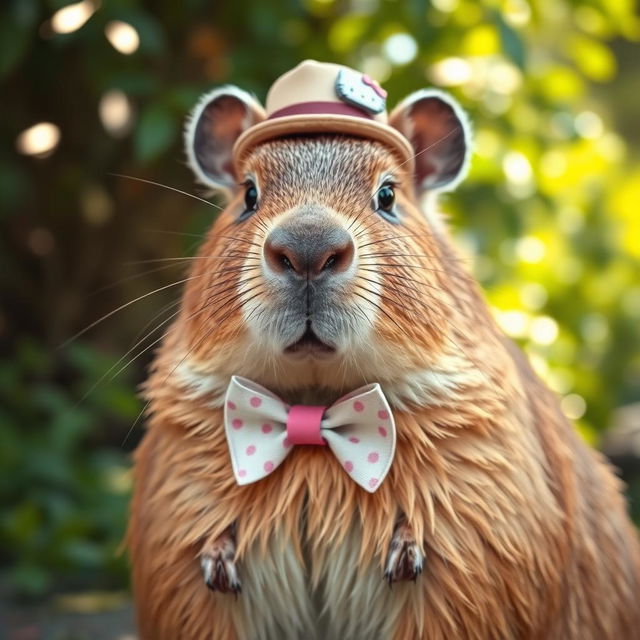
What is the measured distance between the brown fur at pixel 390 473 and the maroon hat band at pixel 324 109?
0.24 ft

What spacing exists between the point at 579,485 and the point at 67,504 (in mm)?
2375

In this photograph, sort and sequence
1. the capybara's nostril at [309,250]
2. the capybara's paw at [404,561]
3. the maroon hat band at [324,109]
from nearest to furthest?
the capybara's nostril at [309,250], the capybara's paw at [404,561], the maroon hat band at [324,109]

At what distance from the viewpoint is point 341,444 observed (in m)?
2.30

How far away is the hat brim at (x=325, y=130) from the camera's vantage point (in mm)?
2336

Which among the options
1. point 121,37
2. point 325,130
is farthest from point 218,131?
point 121,37

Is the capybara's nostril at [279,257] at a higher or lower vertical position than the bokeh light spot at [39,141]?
lower

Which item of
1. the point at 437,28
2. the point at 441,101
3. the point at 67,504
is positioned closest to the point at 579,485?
the point at 441,101

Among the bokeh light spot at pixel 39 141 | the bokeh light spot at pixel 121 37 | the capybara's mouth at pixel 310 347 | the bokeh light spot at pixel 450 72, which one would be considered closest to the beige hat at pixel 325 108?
the capybara's mouth at pixel 310 347

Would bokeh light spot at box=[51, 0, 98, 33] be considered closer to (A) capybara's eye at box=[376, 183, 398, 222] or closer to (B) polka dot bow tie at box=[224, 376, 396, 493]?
(A) capybara's eye at box=[376, 183, 398, 222]

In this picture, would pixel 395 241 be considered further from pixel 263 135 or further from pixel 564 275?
pixel 564 275

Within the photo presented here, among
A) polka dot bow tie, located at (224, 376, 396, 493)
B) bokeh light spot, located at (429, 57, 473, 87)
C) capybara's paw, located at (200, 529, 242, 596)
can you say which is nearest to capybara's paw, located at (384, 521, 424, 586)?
polka dot bow tie, located at (224, 376, 396, 493)

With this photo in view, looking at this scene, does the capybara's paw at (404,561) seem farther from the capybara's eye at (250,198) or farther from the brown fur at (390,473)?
the capybara's eye at (250,198)

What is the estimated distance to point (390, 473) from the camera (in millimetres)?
2342

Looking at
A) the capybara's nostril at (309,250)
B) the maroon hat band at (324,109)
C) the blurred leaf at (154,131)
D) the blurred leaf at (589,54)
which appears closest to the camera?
the capybara's nostril at (309,250)
